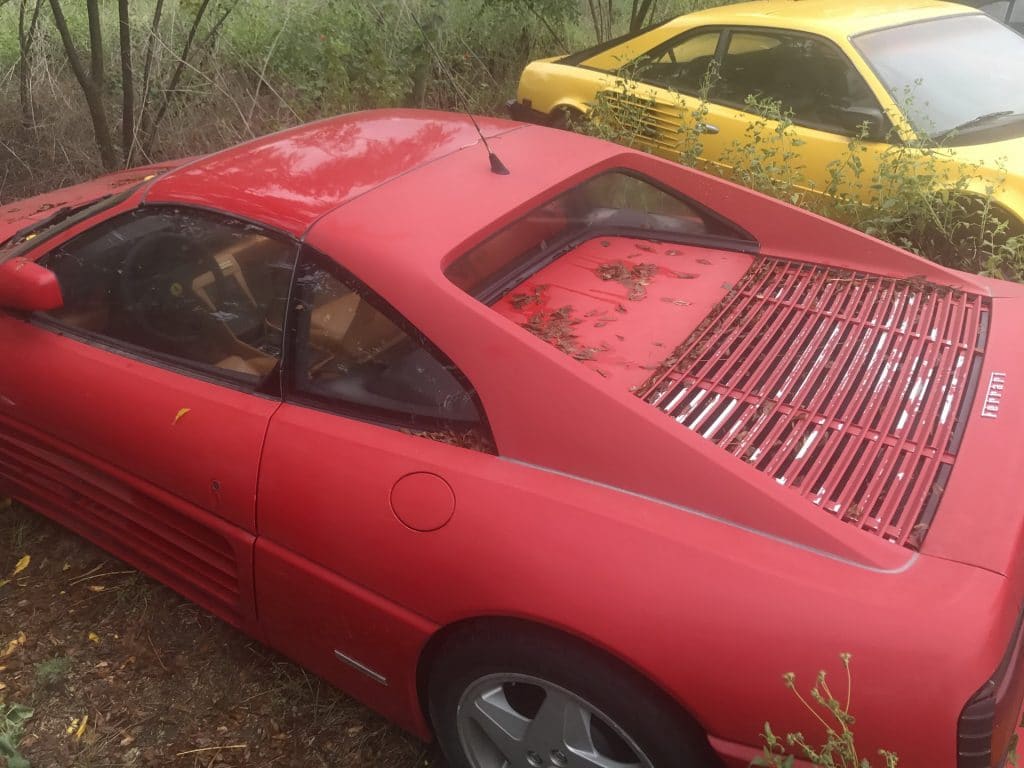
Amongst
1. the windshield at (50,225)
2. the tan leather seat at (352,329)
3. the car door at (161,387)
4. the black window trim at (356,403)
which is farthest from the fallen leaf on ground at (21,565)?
the tan leather seat at (352,329)

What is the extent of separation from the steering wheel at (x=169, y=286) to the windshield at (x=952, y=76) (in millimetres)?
3412

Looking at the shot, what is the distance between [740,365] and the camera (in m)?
1.92

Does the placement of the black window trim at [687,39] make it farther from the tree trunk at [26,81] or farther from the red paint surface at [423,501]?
the tree trunk at [26,81]

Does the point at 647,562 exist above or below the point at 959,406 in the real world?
below

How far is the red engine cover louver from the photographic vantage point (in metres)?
1.59

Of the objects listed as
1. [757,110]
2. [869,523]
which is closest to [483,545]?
[869,523]

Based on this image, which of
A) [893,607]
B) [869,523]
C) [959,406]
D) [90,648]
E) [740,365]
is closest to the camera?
[893,607]

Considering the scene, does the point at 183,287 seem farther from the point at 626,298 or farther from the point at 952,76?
the point at 952,76

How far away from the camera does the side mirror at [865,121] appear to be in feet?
12.9

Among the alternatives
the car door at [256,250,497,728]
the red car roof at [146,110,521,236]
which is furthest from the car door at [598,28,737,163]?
the car door at [256,250,497,728]

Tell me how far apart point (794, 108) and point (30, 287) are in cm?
393

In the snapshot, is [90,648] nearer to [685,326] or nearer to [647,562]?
[647,562]

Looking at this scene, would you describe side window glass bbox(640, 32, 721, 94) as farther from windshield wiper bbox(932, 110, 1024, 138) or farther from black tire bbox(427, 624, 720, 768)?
black tire bbox(427, 624, 720, 768)

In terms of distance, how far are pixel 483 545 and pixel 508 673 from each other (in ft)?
0.97
